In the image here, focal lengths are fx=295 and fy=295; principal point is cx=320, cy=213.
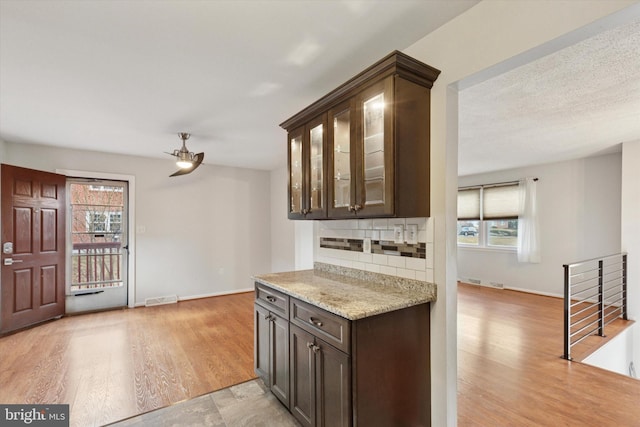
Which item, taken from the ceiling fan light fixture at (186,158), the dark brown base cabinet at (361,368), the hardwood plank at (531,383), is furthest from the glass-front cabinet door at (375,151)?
the ceiling fan light fixture at (186,158)

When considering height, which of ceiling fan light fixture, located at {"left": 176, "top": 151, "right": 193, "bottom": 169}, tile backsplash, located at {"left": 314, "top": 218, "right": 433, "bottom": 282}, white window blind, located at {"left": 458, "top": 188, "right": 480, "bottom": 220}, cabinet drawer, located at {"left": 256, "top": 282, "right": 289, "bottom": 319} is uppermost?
ceiling fan light fixture, located at {"left": 176, "top": 151, "right": 193, "bottom": 169}

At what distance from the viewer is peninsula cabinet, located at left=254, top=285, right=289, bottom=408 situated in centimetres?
204

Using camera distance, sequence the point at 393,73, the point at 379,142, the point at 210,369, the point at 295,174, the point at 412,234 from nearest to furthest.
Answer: the point at 393,73, the point at 379,142, the point at 412,234, the point at 295,174, the point at 210,369

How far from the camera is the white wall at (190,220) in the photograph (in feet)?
15.0

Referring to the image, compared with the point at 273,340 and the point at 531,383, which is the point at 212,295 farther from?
the point at 531,383

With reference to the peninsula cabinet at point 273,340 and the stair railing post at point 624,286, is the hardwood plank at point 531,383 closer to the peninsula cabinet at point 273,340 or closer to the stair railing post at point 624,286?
the stair railing post at point 624,286

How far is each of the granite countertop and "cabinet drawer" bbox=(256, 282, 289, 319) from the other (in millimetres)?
55

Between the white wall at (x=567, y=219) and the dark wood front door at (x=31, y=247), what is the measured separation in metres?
7.63

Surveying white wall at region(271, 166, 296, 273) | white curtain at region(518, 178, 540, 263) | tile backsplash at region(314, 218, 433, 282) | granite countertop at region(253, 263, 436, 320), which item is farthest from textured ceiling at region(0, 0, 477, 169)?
white curtain at region(518, 178, 540, 263)

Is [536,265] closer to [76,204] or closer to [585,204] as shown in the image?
[585,204]

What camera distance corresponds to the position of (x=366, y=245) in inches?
90.2

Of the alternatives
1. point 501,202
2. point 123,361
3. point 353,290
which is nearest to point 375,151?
point 353,290

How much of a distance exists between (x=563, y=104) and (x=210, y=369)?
13.6 ft

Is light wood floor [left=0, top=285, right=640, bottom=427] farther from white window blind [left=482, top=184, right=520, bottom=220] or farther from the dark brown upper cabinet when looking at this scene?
white window blind [left=482, top=184, right=520, bottom=220]
